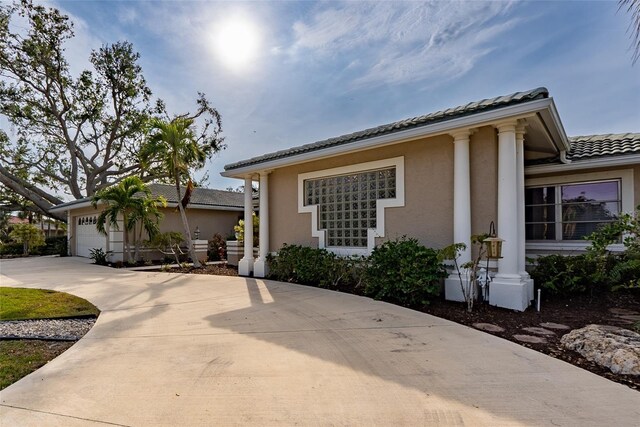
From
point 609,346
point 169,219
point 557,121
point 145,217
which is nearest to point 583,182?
point 557,121

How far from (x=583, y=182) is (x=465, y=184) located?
3.47 m

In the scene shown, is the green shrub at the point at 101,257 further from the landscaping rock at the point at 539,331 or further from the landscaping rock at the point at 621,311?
the landscaping rock at the point at 621,311

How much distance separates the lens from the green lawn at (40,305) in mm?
5809

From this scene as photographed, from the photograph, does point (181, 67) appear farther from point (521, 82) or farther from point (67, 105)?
point (67, 105)

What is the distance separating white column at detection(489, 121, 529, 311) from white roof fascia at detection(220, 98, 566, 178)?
42 centimetres

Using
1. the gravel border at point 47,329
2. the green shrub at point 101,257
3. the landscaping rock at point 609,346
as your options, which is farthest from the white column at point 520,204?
the green shrub at point 101,257

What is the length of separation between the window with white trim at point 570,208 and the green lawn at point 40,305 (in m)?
9.76

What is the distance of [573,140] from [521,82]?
258 centimetres

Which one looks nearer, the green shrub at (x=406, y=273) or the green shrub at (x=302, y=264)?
the green shrub at (x=406, y=273)

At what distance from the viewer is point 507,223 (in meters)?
5.91

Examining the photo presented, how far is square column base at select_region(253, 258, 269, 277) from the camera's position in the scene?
393 inches

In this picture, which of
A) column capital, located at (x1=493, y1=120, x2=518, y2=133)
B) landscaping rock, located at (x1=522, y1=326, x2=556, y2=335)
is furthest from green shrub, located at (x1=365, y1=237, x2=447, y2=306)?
column capital, located at (x1=493, y1=120, x2=518, y2=133)

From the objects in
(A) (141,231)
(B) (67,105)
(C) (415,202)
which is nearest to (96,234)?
(A) (141,231)

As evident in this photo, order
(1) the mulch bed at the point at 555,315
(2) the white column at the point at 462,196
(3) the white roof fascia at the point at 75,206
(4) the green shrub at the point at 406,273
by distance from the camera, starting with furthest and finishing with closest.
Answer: (3) the white roof fascia at the point at 75,206 < (2) the white column at the point at 462,196 < (4) the green shrub at the point at 406,273 < (1) the mulch bed at the point at 555,315
